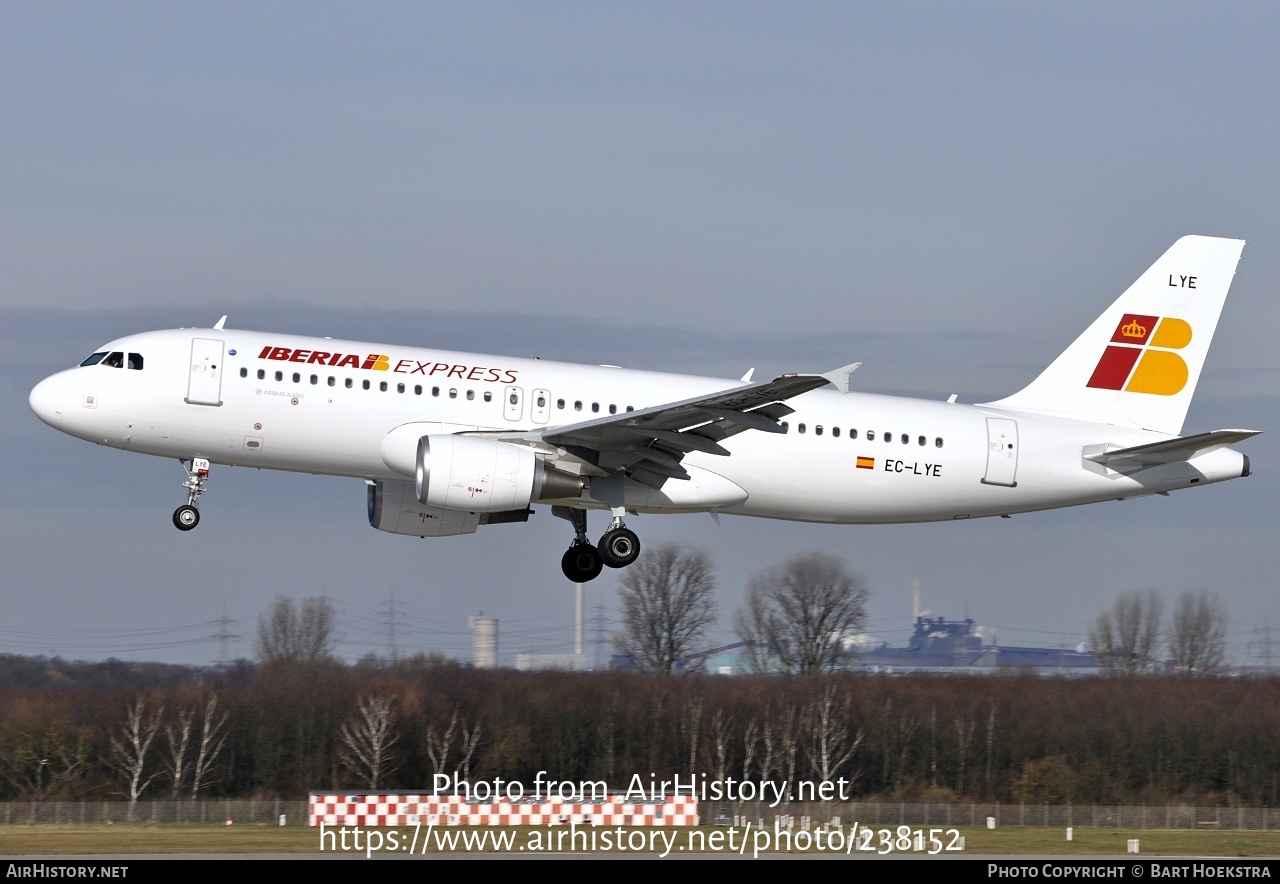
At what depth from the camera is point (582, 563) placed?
36562mm

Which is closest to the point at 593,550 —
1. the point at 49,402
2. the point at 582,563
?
the point at 582,563

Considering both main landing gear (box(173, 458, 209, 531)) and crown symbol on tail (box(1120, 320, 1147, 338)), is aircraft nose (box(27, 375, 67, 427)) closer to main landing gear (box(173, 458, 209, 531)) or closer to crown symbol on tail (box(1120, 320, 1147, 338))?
main landing gear (box(173, 458, 209, 531))

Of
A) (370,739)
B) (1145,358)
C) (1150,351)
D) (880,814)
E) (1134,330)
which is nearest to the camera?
(1145,358)

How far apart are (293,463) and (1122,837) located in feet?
69.7

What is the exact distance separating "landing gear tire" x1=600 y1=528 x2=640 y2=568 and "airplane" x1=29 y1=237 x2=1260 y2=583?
4 cm

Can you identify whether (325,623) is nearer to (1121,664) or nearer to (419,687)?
(419,687)

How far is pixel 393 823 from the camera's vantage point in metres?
38.6

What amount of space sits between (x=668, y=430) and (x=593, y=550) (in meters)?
4.53

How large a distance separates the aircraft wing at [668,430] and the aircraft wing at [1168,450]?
26.4 feet

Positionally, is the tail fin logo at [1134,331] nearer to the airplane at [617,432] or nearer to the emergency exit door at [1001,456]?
the airplane at [617,432]

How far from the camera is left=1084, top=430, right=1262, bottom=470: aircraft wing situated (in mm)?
34625

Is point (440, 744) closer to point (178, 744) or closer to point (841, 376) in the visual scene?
point (178, 744)

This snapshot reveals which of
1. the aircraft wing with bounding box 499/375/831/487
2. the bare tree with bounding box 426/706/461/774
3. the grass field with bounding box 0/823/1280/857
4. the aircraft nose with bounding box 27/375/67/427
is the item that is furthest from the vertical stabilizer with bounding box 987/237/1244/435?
the bare tree with bounding box 426/706/461/774
